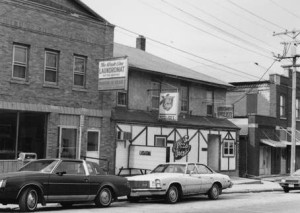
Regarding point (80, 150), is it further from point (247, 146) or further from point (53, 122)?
point (247, 146)

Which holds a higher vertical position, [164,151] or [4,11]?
[4,11]

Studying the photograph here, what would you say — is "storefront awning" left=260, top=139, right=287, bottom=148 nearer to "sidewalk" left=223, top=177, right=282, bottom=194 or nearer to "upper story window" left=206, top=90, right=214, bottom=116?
"sidewalk" left=223, top=177, right=282, bottom=194

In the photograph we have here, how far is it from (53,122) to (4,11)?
507 cm

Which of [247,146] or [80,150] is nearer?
[80,150]

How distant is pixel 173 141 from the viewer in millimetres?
29031

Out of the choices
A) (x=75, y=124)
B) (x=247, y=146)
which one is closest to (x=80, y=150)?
(x=75, y=124)

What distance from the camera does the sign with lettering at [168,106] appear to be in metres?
26.9

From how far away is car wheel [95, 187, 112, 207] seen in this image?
1617cm

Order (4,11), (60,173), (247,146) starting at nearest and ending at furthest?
(60,173)
(4,11)
(247,146)

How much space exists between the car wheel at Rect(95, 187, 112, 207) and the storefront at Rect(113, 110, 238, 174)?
28.1 ft

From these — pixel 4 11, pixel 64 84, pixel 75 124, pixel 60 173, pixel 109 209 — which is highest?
pixel 4 11

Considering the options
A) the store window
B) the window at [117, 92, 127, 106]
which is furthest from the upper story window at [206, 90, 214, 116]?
the store window

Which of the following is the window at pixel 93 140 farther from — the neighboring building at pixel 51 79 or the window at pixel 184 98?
the window at pixel 184 98

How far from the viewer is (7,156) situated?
21.0 metres
